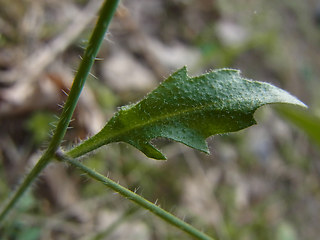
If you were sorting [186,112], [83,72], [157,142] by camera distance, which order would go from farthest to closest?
[157,142]
[186,112]
[83,72]

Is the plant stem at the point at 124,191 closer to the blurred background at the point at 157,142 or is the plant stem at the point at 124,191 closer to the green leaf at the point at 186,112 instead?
the green leaf at the point at 186,112

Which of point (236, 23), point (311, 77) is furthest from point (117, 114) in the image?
point (311, 77)

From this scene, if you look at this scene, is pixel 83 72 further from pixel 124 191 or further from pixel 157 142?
pixel 157 142

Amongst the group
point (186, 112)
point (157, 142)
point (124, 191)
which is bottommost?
point (124, 191)

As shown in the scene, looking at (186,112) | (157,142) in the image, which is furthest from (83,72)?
(157,142)

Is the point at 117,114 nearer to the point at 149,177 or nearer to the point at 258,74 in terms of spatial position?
the point at 149,177
